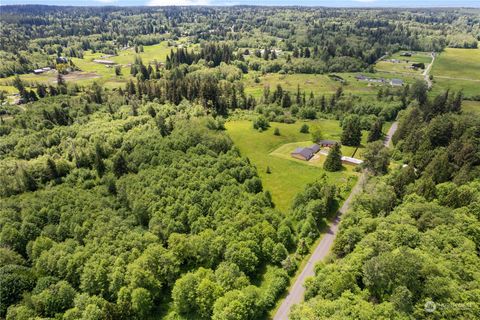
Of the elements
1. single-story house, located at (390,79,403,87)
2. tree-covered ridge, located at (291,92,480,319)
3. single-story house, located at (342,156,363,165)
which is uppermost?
tree-covered ridge, located at (291,92,480,319)

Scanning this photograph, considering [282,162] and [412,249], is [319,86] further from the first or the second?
[412,249]

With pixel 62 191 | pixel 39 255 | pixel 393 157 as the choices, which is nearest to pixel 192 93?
pixel 62 191

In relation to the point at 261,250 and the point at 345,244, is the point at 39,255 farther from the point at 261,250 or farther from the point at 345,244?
the point at 345,244

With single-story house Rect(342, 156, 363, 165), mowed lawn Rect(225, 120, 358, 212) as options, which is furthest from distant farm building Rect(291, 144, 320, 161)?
single-story house Rect(342, 156, 363, 165)

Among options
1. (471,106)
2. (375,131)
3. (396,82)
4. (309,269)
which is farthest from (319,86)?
(309,269)

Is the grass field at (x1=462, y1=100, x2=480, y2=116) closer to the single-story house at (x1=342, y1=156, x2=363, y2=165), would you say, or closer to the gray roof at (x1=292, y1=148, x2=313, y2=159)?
the single-story house at (x1=342, y1=156, x2=363, y2=165)

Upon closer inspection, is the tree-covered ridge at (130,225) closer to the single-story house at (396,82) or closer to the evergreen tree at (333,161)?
the evergreen tree at (333,161)
